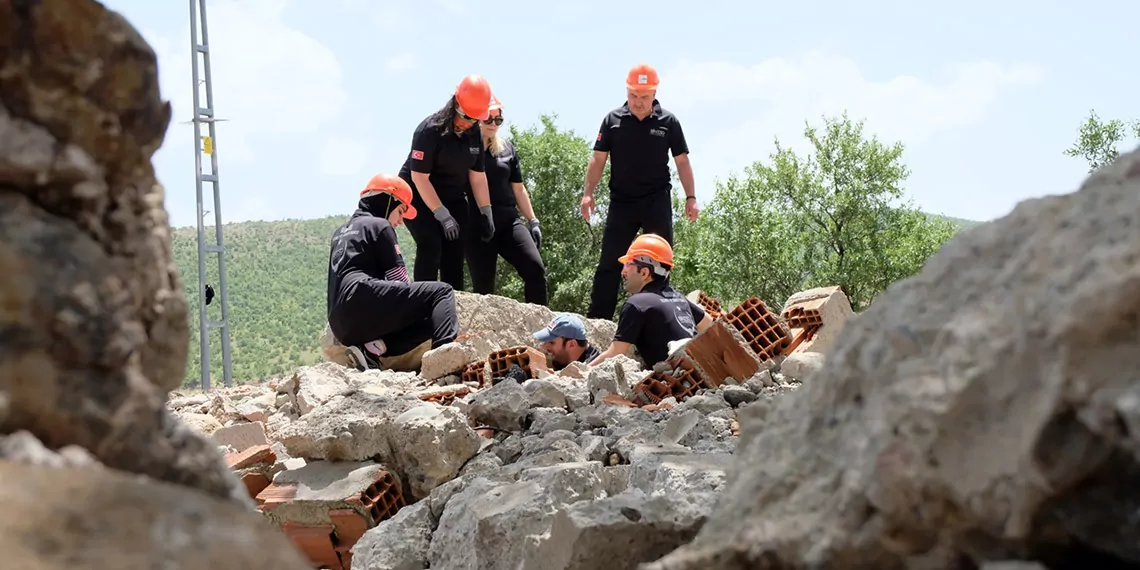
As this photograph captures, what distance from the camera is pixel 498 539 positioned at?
9.33 feet

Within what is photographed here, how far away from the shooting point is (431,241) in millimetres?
9648

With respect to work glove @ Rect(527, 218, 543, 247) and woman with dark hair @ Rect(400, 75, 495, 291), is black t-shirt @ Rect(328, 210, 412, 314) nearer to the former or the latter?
woman with dark hair @ Rect(400, 75, 495, 291)

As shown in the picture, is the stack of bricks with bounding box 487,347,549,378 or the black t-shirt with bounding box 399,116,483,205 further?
the black t-shirt with bounding box 399,116,483,205

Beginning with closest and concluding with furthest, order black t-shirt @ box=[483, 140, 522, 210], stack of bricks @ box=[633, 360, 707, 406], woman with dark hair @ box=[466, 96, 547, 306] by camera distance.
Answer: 1. stack of bricks @ box=[633, 360, 707, 406]
2. woman with dark hair @ box=[466, 96, 547, 306]
3. black t-shirt @ box=[483, 140, 522, 210]

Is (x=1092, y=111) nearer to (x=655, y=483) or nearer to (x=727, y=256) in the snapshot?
(x=727, y=256)

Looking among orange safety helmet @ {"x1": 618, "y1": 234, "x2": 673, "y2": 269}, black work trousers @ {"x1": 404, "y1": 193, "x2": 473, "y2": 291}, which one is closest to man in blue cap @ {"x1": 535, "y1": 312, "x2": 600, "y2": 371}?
orange safety helmet @ {"x1": 618, "y1": 234, "x2": 673, "y2": 269}

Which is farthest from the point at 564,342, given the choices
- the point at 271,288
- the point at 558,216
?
the point at 271,288

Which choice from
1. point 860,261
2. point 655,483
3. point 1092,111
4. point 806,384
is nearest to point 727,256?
point 860,261

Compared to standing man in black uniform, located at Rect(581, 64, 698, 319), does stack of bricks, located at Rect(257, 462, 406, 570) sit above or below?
below

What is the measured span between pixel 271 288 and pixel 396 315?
37509 millimetres

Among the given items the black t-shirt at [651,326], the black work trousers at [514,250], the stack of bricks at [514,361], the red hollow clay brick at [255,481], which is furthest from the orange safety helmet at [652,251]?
the red hollow clay brick at [255,481]

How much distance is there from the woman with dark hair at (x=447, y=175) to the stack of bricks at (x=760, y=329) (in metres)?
3.53

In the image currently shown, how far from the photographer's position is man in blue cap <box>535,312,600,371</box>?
7.71 meters

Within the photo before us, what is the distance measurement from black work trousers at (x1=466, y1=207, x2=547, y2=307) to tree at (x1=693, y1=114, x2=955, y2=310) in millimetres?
9982
